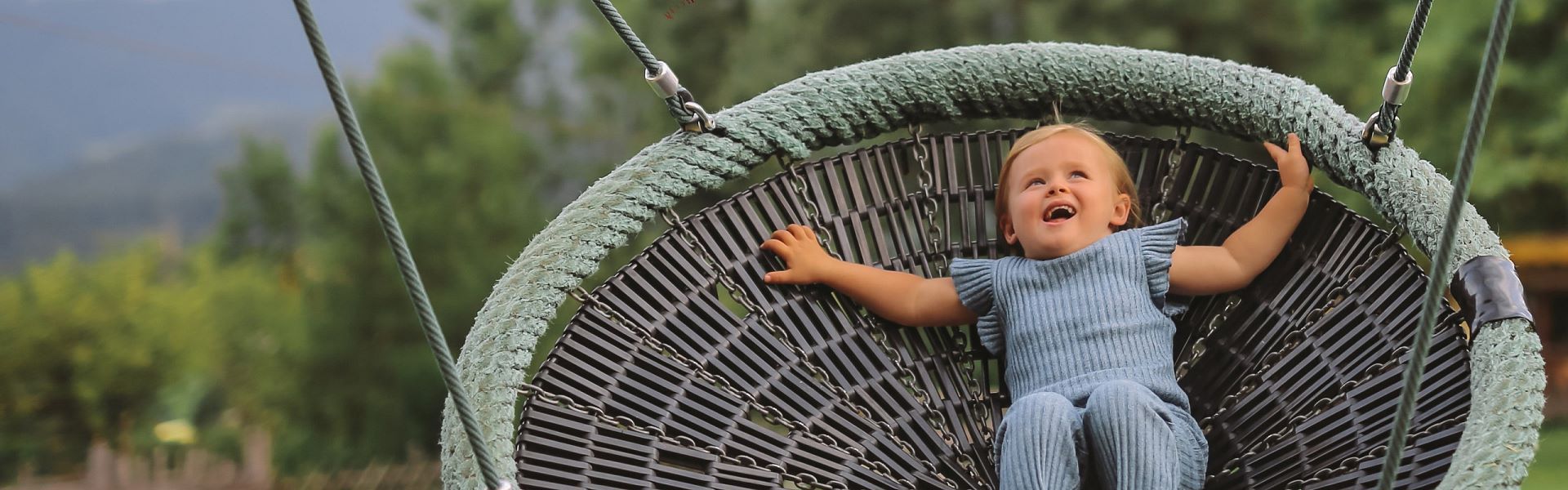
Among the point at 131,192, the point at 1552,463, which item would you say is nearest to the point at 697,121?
the point at 131,192

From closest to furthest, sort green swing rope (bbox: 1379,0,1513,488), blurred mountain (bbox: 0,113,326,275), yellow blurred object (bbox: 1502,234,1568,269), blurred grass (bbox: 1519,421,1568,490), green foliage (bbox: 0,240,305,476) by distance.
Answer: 1. green swing rope (bbox: 1379,0,1513,488)
2. green foliage (bbox: 0,240,305,476)
3. blurred mountain (bbox: 0,113,326,275)
4. blurred grass (bbox: 1519,421,1568,490)
5. yellow blurred object (bbox: 1502,234,1568,269)

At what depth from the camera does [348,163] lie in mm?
4613

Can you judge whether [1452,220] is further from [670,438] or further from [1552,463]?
[1552,463]

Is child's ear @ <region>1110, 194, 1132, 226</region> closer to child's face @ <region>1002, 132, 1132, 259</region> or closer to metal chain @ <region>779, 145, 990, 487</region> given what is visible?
child's face @ <region>1002, 132, 1132, 259</region>

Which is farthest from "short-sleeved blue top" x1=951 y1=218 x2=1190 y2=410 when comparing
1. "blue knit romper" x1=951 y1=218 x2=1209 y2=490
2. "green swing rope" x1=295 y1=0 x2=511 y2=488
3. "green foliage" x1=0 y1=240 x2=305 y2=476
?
"green foliage" x1=0 y1=240 x2=305 y2=476

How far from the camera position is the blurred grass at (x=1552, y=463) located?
3.94 m

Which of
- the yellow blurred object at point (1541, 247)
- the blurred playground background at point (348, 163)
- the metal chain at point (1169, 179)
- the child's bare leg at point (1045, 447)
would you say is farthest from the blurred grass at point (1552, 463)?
the child's bare leg at point (1045, 447)

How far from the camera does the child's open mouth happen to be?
1.11m

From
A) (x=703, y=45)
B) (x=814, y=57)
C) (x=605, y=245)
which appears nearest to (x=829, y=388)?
(x=605, y=245)

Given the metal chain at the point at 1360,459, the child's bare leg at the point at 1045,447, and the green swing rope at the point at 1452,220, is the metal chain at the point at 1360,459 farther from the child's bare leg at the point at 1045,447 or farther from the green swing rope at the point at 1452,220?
the green swing rope at the point at 1452,220

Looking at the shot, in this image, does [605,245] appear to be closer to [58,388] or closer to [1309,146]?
[1309,146]

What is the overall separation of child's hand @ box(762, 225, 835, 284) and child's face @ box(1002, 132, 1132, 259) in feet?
0.57

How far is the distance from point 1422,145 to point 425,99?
11.7 ft

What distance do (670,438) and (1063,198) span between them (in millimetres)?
395
